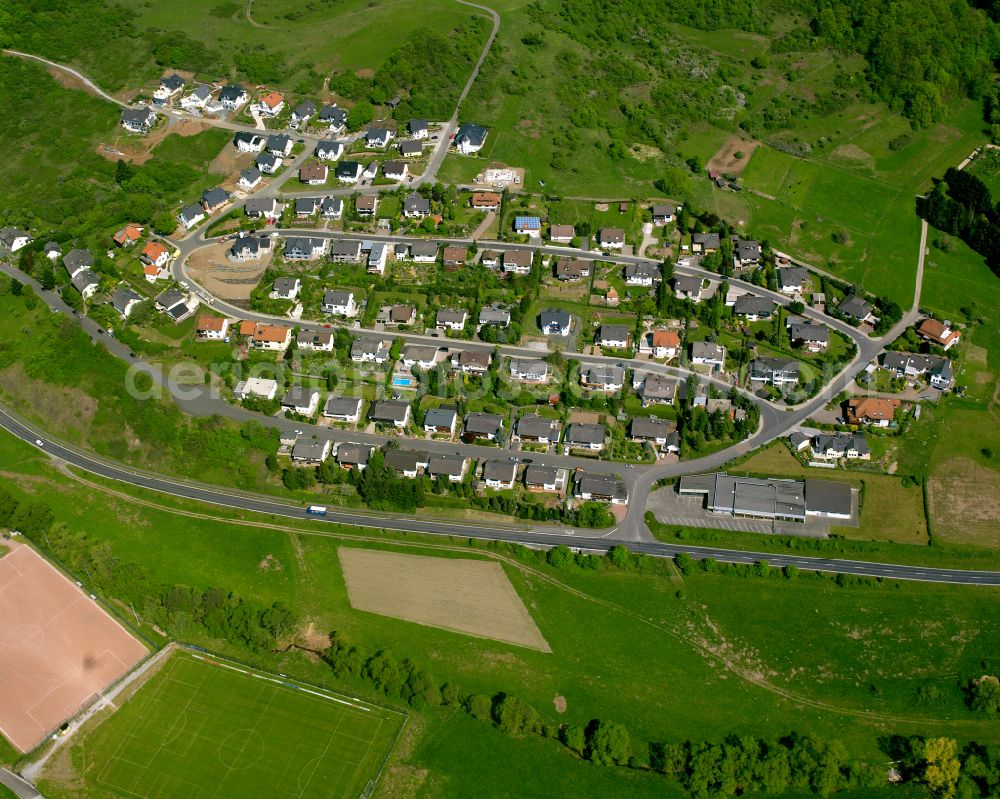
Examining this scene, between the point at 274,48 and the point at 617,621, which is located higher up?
the point at 274,48

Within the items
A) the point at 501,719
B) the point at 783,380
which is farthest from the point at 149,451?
the point at 783,380

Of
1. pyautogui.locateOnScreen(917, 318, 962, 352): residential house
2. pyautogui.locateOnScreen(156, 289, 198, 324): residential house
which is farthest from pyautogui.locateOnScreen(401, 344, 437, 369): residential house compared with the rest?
pyautogui.locateOnScreen(917, 318, 962, 352): residential house

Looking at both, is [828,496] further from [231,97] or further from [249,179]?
[231,97]

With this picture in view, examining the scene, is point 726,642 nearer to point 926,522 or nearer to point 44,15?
point 926,522

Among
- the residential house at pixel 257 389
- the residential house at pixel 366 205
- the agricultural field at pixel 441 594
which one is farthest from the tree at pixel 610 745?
the residential house at pixel 366 205

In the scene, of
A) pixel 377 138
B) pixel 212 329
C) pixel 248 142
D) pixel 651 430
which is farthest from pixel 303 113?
pixel 651 430

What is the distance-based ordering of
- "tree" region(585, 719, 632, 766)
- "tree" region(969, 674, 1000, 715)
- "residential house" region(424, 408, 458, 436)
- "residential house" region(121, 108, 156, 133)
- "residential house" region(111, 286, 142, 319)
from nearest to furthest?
1. "tree" region(585, 719, 632, 766)
2. "tree" region(969, 674, 1000, 715)
3. "residential house" region(424, 408, 458, 436)
4. "residential house" region(111, 286, 142, 319)
5. "residential house" region(121, 108, 156, 133)

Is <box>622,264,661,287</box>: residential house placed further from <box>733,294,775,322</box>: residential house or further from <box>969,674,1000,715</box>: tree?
<box>969,674,1000,715</box>: tree
